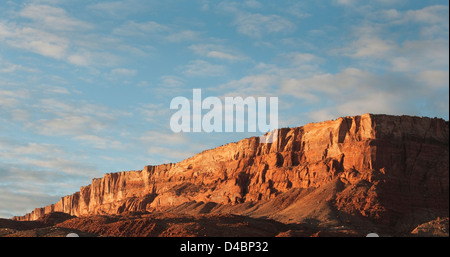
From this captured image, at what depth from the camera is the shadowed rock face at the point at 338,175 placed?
320 feet

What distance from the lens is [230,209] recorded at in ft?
398

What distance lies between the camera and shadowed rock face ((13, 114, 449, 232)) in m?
97.5

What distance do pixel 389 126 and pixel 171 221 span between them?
43.3 metres

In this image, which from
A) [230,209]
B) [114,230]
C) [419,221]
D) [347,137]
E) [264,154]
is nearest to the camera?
[114,230]

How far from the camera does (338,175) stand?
356ft

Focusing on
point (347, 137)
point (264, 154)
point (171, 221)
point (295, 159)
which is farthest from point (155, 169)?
point (171, 221)
